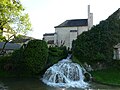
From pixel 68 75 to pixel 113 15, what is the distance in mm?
12109

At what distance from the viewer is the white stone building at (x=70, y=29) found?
190 feet

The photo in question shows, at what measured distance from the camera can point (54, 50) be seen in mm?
36281

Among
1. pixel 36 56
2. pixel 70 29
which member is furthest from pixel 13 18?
pixel 70 29

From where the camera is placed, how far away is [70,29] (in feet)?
193

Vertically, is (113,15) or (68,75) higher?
(113,15)

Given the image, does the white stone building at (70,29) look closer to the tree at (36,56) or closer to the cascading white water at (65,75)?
A: the tree at (36,56)

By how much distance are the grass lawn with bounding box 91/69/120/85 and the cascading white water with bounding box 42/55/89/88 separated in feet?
6.13

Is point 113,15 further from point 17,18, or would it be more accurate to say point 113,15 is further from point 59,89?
point 59,89

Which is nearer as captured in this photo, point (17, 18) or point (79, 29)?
point (17, 18)

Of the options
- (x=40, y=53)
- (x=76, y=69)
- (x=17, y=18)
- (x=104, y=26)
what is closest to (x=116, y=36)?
(x=104, y=26)

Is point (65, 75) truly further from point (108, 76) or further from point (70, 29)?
point (70, 29)

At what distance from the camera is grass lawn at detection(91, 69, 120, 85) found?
1142 inches

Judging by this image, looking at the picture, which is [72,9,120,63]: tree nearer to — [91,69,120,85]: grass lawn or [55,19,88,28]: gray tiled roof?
[91,69,120,85]: grass lawn

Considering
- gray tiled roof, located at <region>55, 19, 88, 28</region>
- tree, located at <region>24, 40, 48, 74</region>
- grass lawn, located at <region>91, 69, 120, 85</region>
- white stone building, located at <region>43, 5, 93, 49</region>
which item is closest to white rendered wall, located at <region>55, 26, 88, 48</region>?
white stone building, located at <region>43, 5, 93, 49</region>
